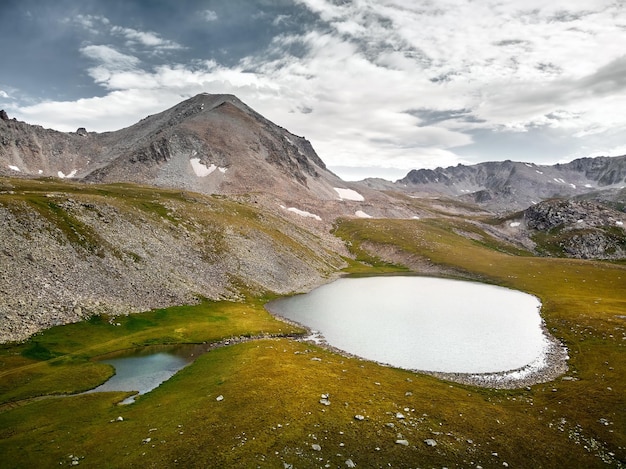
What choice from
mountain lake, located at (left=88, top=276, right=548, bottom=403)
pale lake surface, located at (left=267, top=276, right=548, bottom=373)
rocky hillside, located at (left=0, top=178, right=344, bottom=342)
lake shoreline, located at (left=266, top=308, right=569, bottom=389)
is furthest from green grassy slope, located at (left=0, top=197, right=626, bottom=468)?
pale lake surface, located at (left=267, top=276, right=548, bottom=373)

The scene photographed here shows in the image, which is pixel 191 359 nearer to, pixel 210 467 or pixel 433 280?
pixel 210 467

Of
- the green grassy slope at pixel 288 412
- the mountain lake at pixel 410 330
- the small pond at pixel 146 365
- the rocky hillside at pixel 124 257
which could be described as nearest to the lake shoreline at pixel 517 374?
the mountain lake at pixel 410 330

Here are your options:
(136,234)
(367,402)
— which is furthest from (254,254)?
(367,402)

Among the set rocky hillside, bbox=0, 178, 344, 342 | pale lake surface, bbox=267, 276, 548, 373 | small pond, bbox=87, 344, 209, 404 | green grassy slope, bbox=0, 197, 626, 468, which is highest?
rocky hillside, bbox=0, 178, 344, 342

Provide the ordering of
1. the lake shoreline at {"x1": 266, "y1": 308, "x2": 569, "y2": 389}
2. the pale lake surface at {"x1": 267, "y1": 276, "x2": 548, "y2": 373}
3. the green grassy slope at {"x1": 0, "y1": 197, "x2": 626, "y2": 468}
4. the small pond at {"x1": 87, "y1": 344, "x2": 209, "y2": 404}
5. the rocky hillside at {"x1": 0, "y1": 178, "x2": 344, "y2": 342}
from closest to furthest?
the green grassy slope at {"x1": 0, "y1": 197, "x2": 626, "y2": 468} → the small pond at {"x1": 87, "y1": 344, "x2": 209, "y2": 404} → the lake shoreline at {"x1": 266, "y1": 308, "x2": 569, "y2": 389} → the pale lake surface at {"x1": 267, "y1": 276, "x2": 548, "y2": 373} → the rocky hillside at {"x1": 0, "y1": 178, "x2": 344, "y2": 342}

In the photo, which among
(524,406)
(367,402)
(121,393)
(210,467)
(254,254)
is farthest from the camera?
(254,254)

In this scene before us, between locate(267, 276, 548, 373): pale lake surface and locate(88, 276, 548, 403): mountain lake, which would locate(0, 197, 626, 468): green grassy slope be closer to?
locate(88, 276, 548, 403): mountain lake
